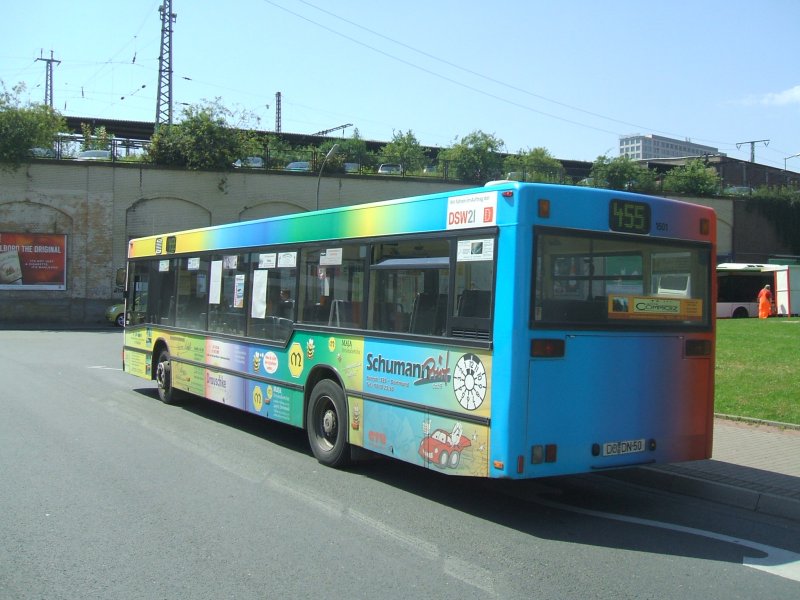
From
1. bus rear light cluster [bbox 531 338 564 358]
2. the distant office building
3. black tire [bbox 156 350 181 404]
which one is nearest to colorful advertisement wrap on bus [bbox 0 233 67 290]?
black tire [bbox 156 350 181 404]

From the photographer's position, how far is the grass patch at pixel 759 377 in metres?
10.7

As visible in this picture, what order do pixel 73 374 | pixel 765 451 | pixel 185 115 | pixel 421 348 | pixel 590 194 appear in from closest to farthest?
pixel 590 194, pixel 421 348, pixel 765 451, pixel 73 374, pixel 185 115

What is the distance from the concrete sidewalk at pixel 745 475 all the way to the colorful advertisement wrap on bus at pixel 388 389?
2.44 metres

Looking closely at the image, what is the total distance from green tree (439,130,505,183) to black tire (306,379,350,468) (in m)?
36.7

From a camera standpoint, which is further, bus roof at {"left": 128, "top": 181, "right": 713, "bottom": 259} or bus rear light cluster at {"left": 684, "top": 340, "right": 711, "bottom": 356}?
bus rear light cluster at {"left": 684, "top": 340, "right": 711, "bottom": 356}

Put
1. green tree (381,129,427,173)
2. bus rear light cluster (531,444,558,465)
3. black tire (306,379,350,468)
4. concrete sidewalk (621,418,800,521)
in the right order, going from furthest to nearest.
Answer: green tree (381,129,427,173) → black tire (306,379,350,468) → concrete sidewalk (621,418,800,521) → bus rear light cluster (531,444,558,465)

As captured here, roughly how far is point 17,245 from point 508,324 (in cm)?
3701

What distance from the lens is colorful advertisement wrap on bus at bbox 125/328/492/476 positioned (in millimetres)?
6270

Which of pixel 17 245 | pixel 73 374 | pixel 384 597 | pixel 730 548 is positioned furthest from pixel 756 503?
pixel 17 245

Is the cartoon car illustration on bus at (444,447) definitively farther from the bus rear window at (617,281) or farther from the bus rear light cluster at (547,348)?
the bus rear window at (617,281)

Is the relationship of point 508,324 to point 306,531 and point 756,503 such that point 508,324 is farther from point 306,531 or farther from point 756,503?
point 756,503

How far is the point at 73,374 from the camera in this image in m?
16.6

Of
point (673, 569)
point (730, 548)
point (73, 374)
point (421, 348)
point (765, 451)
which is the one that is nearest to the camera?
point (673, 569)

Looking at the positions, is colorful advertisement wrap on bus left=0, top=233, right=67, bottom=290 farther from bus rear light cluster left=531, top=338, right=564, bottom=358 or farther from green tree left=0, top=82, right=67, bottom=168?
bus rear light cluster left=531, top=338, right=564, bottom=358
